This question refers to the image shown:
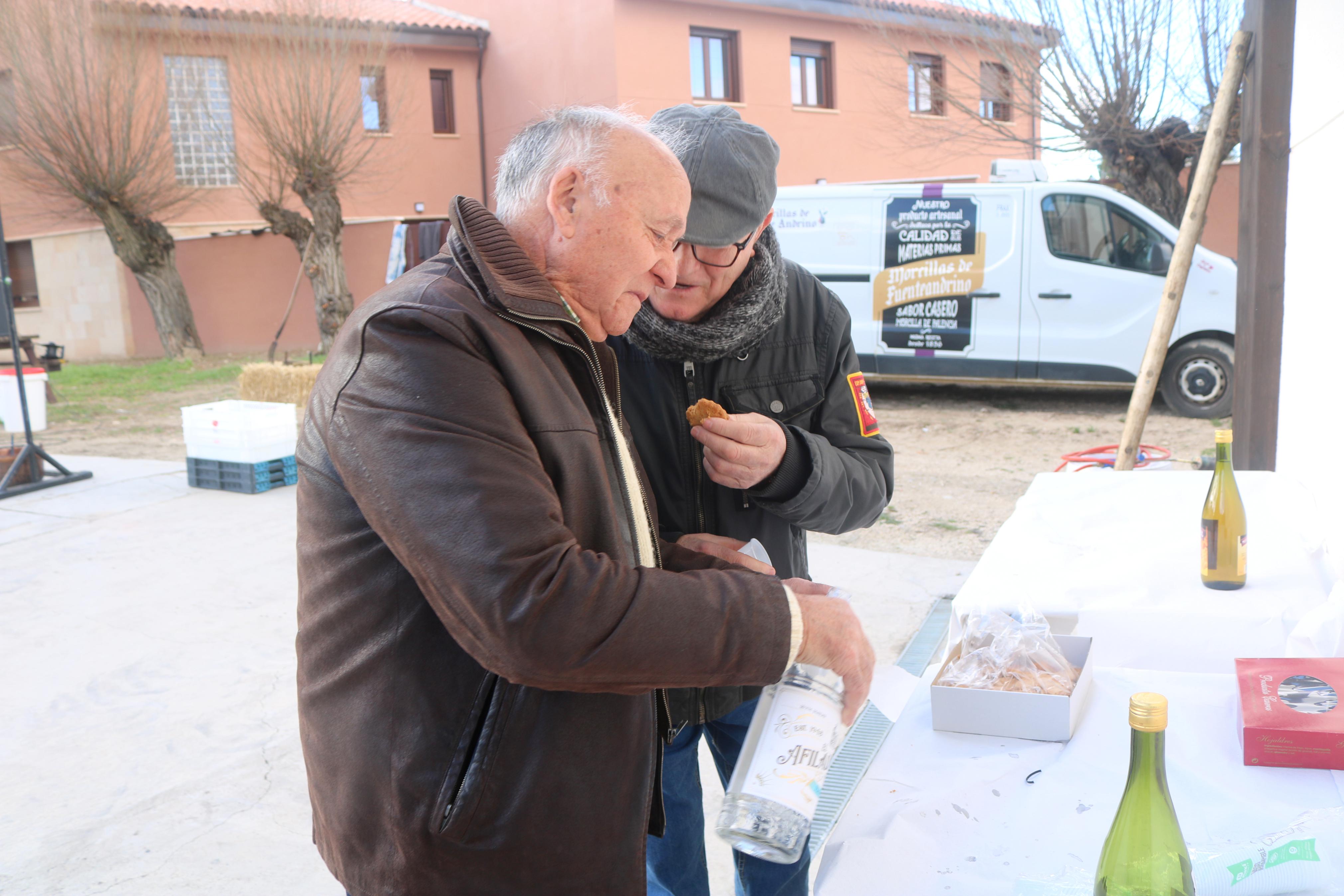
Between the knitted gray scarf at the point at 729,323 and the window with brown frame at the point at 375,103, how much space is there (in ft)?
63.1

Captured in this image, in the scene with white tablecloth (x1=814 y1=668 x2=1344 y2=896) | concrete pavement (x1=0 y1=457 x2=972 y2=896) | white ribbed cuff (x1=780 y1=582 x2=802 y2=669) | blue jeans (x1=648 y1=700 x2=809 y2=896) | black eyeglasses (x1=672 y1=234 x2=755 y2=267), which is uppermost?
black eyeglasses (x1=672 y1=234 x2=755 y2=267)

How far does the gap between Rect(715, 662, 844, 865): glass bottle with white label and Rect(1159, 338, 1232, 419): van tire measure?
8.46 metres

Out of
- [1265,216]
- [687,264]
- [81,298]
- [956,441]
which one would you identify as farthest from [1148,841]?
[81,298]

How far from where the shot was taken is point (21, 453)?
22.3 feet

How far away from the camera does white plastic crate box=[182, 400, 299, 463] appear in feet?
21.8

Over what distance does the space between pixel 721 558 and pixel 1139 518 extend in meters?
1.50

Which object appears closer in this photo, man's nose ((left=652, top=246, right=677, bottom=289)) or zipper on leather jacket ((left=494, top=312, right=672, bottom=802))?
zipper on leather jacket ((left=494, top=312, right=672, bottom=802))

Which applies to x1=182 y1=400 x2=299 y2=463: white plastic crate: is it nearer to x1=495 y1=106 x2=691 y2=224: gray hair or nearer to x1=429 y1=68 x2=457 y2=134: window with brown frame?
x1=495 y1=106 x2=691 y2=224: gray hair

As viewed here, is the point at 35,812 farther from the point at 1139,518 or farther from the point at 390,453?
the point at 1139,518

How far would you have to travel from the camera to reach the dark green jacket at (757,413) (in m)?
1.76

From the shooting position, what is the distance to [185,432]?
6750 mm

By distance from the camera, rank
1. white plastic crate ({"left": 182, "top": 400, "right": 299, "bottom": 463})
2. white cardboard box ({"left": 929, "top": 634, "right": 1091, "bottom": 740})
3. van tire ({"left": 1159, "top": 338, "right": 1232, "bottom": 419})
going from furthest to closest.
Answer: van tire ({"left": 1159, "top": 338, "right": 1232, "bottom": 419}) → white plastic crate ({"left": 182, "top": 400, "right": 299, "bottom": 463}) → white cardboard box ({"left": 929, "top": 634, "right": 1091, "bottom": 740})

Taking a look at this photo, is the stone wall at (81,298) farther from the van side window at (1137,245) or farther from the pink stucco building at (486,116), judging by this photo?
the van side window at (1137,245)

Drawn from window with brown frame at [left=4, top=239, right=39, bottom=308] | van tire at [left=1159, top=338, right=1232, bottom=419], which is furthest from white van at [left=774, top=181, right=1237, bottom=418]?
window with brown frame at [left=4, top=239, right=39, bottom=308]
